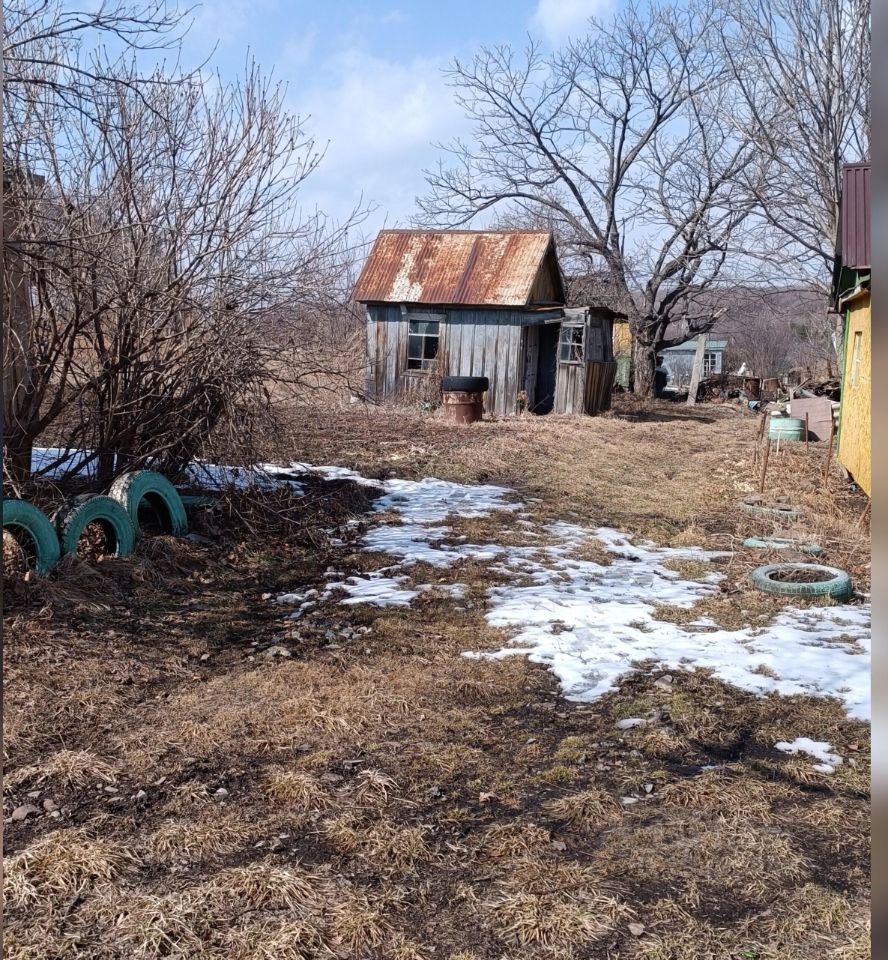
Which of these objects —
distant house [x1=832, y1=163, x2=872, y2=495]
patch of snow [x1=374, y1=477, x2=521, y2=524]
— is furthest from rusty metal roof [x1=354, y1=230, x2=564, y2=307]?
patch of snow [x1=374, y1=477, x2=521, y2=524]

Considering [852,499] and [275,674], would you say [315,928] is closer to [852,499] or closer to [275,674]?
[275,674]

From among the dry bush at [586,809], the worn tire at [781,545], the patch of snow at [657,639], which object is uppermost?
the worn tire at [781,545]

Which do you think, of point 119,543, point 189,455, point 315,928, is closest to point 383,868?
point 315,928

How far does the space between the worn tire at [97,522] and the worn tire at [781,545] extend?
563 cm

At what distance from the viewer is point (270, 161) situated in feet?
23.5

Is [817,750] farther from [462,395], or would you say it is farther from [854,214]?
[462,395]

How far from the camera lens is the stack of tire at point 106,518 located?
18.4 ft

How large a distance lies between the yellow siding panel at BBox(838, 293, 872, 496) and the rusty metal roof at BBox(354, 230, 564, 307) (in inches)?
320

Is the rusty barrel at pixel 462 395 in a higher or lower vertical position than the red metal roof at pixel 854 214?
lower

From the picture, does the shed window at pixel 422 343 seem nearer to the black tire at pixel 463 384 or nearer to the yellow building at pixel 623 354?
the black tire at pixel 463 384

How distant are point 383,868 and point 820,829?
5.83ft

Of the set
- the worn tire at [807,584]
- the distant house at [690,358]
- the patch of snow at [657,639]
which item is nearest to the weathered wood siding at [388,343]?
the patch of snow at [657,639]

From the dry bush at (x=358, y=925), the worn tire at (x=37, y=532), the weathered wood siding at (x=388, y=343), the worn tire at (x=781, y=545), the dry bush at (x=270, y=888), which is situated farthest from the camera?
the weathered wood siding at (x=388, y=343)

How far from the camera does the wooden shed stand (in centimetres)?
1962
